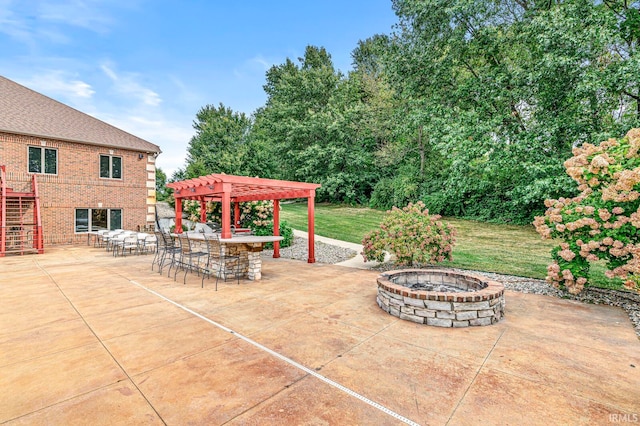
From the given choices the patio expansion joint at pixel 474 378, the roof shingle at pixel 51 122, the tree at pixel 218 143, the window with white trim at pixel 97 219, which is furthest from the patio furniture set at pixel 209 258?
the tree at pixel 218 143

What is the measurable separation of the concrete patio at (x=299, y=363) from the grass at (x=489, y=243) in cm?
230

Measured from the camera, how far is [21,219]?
1109 cm

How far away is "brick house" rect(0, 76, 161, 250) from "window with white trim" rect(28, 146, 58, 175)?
3 centimetres

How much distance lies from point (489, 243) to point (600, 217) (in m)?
6.62

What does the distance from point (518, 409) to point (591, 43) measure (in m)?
11.2

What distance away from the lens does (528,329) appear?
3.98 m

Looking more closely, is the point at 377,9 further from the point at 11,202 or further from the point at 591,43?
the point at 11,202

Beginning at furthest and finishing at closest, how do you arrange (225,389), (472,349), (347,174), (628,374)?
1. (347,174)
2. (472,349)
3. (628,374)
4. (225,389)

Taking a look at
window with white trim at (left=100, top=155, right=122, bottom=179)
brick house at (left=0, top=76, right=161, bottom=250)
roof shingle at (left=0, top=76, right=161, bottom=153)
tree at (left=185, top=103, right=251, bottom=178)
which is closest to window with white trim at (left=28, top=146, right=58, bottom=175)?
brick house at (left=0, top=76, right=161, bottom=250)

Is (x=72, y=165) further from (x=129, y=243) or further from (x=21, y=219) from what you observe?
(x=129, y=243)

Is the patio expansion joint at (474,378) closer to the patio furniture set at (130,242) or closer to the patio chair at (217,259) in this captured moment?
the patio chair at (217,259)

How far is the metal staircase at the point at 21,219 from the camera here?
414 inches

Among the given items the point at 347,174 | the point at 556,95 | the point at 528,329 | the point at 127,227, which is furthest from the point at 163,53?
the point at 528,329

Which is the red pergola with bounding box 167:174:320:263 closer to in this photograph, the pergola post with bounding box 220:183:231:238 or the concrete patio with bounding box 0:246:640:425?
the pergola post with bounding box 220:183:231:238
